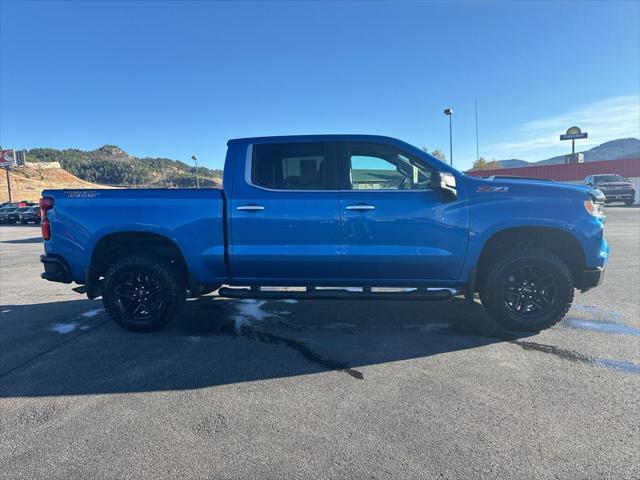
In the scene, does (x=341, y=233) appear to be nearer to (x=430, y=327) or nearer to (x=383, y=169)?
(x=383, y=169)

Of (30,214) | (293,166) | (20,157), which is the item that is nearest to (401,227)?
(293,166)

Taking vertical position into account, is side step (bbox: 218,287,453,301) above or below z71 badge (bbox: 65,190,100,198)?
below

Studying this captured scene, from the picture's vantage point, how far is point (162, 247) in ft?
15.3

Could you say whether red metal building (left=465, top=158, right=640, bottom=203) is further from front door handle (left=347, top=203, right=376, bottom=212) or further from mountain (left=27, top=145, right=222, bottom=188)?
mountain (left=27, top=145, right=222, bottom=188)

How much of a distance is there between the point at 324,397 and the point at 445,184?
7.55ft

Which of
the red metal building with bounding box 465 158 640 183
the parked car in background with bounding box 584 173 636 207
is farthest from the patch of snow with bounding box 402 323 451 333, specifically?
the red metal building with bounding box 465 158 640 183

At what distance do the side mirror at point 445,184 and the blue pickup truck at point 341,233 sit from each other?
15 mm

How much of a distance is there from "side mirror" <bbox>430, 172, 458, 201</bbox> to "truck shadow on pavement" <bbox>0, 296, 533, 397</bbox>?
60.0 inches

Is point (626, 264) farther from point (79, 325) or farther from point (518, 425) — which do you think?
point (79, 325)

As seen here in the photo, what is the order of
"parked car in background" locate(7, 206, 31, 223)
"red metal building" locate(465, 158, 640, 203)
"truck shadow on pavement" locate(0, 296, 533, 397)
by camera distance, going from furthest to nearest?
1. "red metal building" locate(465, 158, 640, 203)
2. "parked car in background" locate(7, 206, 31, 223)
3. "truck shadow on pavement" locate(0, 296, 533, 397)

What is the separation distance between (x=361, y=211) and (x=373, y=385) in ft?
5.74

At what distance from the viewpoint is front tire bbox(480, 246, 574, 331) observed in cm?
421

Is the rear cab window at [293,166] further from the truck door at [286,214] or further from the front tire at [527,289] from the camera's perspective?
the front tire at [527,289]

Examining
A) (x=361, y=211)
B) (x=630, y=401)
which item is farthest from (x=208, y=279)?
(x=630, y=401)
